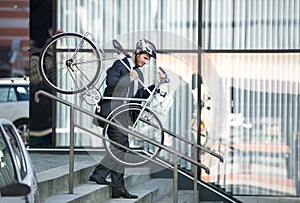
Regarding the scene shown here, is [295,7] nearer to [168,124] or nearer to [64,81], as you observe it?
[168,124]

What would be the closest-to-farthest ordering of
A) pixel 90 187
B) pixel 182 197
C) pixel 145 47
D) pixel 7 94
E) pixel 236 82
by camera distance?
1. pixel 90 187
2. pixel 145 47
3. pixel 182 197
4. pixel 236 82
5. pixel 7 94

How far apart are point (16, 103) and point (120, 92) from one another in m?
9.81

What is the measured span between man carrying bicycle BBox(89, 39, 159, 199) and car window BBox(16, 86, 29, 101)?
9.57 metres

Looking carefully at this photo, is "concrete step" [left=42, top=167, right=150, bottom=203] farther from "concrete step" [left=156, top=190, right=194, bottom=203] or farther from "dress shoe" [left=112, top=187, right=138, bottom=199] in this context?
"concrete step" [left=156, top=190, right=194, bottom=203]

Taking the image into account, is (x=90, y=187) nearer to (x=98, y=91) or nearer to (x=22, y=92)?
(x=98, y=91)

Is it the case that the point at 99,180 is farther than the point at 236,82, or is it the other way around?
the point at 236,82

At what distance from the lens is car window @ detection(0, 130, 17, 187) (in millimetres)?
6594

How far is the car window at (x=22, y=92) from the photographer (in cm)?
1961

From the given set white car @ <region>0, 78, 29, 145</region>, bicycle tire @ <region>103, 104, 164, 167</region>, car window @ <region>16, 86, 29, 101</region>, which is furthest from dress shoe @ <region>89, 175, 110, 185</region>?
car window @ <region>16, 86, 29, 101</region>

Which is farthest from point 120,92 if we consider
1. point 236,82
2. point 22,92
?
point 22,92

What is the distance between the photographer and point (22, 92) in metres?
19.7

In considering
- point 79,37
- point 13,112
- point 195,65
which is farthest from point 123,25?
point 13,112

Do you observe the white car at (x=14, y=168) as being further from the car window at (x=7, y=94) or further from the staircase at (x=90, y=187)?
the car window at (x=7, y=94)

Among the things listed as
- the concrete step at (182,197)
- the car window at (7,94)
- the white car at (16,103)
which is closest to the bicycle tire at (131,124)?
the concrete step at (182,197)
